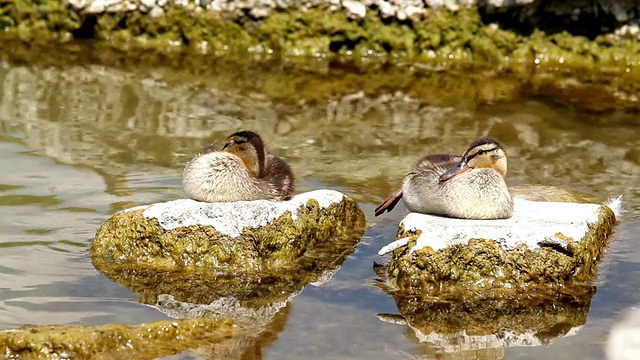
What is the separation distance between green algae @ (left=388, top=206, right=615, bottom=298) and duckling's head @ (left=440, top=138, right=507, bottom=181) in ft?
3.13

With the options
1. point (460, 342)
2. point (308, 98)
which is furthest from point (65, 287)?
point (308, 98)

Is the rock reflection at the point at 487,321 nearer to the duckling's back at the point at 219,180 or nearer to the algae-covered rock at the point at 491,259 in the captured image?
the algae-covered rock at the point at 491,259

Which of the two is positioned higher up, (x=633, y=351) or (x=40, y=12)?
(x=40, y=12)

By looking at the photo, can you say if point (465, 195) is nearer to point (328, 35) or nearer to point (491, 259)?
point (491, 259)

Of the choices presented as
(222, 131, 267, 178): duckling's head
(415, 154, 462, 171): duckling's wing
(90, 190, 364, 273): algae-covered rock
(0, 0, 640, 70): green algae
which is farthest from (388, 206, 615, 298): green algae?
(0, 0, 640, 70): green algae

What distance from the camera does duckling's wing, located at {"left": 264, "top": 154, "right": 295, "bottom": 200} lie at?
862 cm

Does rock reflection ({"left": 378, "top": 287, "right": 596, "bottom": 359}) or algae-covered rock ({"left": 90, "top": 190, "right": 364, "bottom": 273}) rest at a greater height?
algae-covered rock ({"left": 90, "top": 190, "right": 364, "bottom": 273})

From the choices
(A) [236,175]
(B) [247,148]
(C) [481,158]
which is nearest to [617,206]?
(C) [481,158]

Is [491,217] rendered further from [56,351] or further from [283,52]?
[283,52]

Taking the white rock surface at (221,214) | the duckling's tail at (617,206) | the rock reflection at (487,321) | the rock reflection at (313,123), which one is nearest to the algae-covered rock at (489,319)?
the rock reflection at (487,321)

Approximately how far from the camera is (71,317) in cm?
681

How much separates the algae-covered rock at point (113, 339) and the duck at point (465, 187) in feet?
7.61

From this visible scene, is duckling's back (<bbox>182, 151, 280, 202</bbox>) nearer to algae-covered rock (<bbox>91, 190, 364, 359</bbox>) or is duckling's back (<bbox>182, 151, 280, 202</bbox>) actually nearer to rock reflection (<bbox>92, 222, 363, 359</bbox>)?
algae-covered rock (<bbox>91, 190, 364, 359</bbox>)

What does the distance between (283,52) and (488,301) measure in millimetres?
9094
